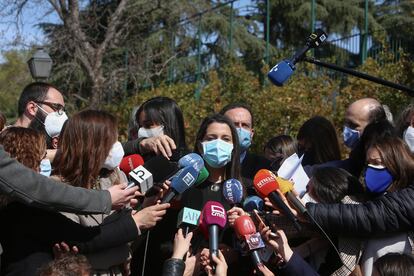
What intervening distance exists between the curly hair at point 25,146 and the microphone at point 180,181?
699 mm

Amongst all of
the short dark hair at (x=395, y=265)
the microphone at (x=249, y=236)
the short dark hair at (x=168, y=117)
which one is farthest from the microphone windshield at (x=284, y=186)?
the short dark hair at (x=168, y=117)

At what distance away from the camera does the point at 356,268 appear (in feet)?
12.9

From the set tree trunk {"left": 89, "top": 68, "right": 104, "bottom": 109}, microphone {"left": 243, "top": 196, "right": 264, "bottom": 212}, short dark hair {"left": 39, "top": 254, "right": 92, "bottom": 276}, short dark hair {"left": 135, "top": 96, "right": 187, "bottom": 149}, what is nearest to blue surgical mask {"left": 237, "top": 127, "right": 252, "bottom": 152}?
short dark hair {"left": 135, "top": 96, "right": 187, "bottom": 149}

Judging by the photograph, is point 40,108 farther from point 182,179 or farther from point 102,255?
point 182,179

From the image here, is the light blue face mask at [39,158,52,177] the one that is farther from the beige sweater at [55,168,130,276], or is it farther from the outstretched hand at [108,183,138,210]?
the outstretched hand at [108,183,138,210]

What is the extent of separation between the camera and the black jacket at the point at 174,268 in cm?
369

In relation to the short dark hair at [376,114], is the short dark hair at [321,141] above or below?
below

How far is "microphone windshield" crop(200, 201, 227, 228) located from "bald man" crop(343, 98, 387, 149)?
71.8 inches

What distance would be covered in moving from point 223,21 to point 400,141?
22.2 metres

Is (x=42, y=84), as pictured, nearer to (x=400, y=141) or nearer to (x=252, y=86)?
(x=400, y=141)

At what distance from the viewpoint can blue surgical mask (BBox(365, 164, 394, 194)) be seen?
393cm

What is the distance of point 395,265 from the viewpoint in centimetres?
364

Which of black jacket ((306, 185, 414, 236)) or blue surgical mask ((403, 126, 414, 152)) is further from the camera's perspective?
blue surgical mask ((403, 126, 414, 152))

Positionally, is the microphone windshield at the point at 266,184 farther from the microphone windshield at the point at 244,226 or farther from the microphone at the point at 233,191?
the microphone at the point at 233,191
